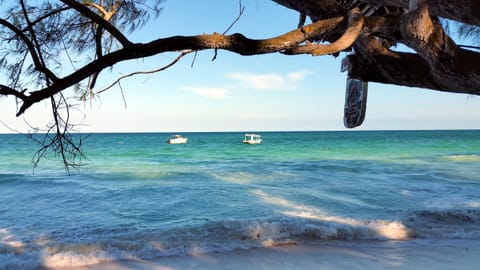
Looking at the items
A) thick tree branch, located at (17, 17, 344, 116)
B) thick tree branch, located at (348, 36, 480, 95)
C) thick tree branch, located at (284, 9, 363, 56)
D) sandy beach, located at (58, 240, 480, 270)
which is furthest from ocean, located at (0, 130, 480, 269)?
thick tree branch, located at (348, 36, 480, 95)

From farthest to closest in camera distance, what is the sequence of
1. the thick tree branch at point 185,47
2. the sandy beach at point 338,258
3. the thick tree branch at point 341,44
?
the sandy beach at point 338,258 → the thick tree branch at point 341,44 → the thick tree branch at point 185,47

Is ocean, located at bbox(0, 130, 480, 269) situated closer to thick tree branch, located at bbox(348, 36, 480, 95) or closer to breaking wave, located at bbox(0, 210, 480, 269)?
breaking wave, located at bbox(0, 210, 480, 269)

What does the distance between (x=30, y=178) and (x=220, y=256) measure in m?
9.01

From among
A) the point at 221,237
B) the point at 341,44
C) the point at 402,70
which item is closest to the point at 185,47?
the point at 341,44

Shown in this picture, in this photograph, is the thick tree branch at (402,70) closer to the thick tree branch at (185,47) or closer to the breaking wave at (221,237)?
the thick tree branch at (185,47)

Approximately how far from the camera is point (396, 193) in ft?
24.7

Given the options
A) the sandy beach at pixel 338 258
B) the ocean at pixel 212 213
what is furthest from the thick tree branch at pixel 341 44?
the sandy beach at pixel 338 258

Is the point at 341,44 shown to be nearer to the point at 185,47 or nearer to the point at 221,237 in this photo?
the point at 185,47

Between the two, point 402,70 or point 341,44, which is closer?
point 341,44

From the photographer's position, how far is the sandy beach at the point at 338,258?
2.98 meters

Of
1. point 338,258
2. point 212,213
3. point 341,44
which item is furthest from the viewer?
point 212,213

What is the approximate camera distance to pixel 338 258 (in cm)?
321

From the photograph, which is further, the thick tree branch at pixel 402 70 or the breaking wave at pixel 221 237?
the breaking wave at pixel 221 237

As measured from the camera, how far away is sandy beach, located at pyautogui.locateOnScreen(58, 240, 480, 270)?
117 inches
